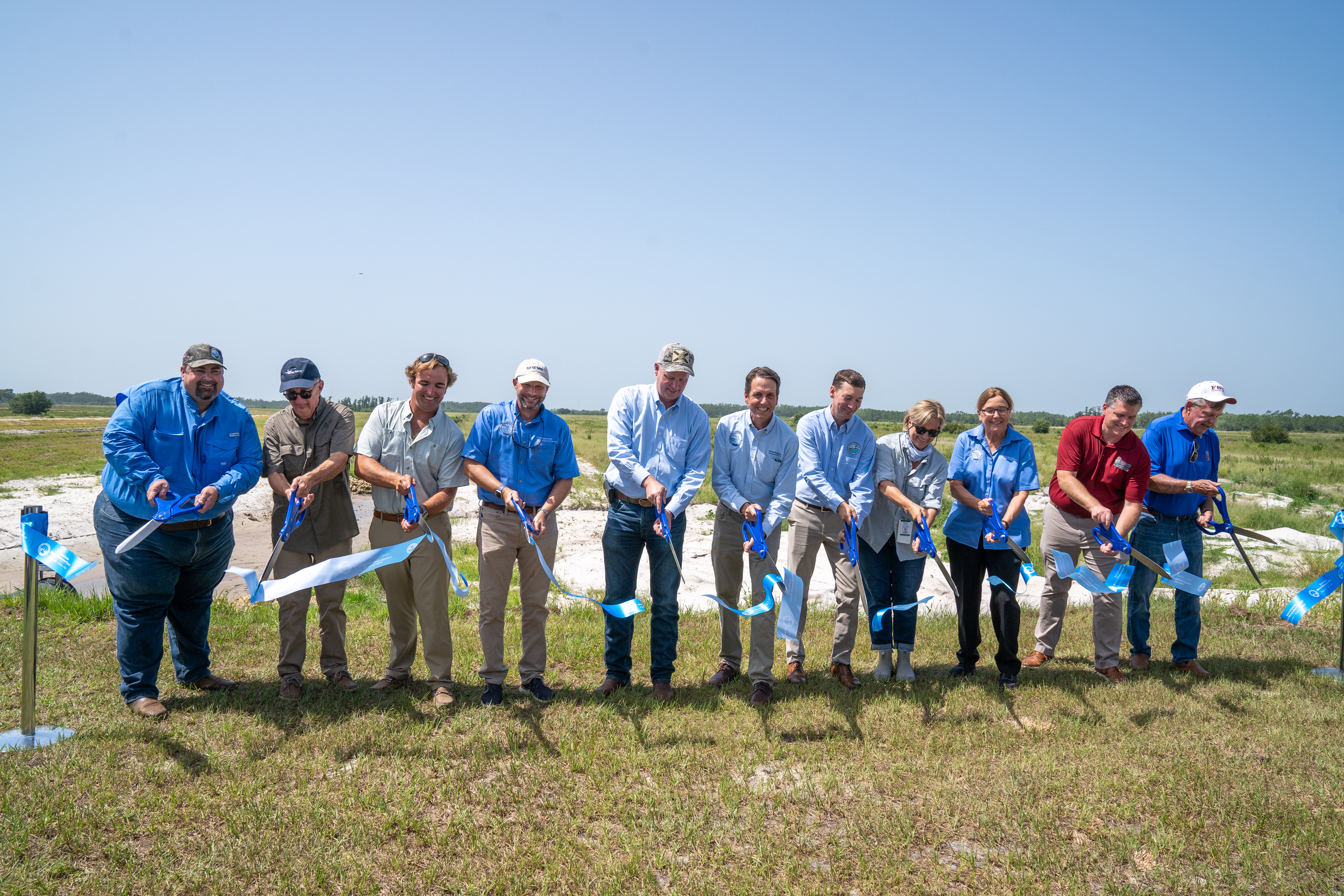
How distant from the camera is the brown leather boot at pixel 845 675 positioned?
5930 mm

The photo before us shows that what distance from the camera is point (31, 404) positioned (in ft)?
311

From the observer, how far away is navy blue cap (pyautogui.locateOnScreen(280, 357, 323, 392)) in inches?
202

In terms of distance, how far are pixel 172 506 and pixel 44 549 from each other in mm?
782

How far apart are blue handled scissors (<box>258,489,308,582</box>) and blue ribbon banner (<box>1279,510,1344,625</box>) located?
7656 millimetres

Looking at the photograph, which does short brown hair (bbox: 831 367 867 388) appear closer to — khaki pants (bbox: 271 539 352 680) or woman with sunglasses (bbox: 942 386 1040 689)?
woman with sunglasses (bbox: 942 386 1040 689)

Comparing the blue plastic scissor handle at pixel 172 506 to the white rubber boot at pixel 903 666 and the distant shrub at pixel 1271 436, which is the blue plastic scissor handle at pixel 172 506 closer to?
the white rubber boot at pixel 903 666

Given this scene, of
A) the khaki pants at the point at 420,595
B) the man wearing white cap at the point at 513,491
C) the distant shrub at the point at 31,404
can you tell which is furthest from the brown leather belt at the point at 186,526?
the distant shrub at the point at 31,404

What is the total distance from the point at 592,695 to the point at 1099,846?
129 inches

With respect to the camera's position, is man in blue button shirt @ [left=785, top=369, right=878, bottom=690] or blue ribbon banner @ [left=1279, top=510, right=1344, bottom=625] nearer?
man in blue button shirt @ [left=785, top=369, right=878, bottom=690]

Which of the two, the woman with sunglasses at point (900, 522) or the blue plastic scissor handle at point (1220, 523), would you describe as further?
the blue plastic scissor handle at point (1220, 523)

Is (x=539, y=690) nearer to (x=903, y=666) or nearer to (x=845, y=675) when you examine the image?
(x=845, y=675)

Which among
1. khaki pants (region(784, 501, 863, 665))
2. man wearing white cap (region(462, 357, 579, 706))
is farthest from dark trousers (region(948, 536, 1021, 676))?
man wearing white cap (region(462, 357, 579, 706))

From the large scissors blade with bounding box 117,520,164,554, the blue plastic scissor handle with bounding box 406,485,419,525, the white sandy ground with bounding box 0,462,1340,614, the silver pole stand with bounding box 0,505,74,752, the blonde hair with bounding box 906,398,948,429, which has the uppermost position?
the blonde hair with bounding box 906,398,948,429

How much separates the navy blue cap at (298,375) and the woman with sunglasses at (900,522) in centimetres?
429
